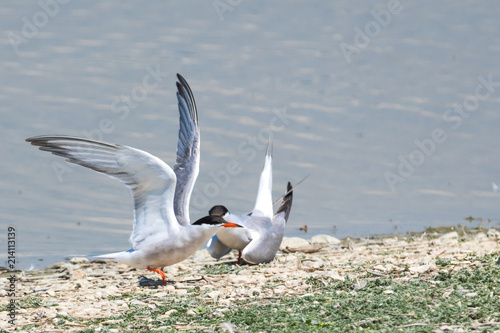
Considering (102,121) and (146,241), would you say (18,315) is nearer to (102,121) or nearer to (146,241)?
(146,241)

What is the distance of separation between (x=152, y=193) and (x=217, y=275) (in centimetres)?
103

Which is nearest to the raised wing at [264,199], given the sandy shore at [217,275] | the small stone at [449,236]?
the sandy shore at [217,275]

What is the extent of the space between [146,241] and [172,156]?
4.39 meters

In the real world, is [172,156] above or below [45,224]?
above

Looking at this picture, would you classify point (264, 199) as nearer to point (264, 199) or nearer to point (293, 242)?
point (264, 199)

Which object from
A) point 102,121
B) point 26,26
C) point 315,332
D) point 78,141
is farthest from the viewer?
point 26,26

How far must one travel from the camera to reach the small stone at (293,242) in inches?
332

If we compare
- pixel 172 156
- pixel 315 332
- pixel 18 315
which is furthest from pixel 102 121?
pixel 315 332

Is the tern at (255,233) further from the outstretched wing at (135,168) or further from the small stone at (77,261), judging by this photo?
the small stone at (77,261)

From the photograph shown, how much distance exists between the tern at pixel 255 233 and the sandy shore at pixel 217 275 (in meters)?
0.14

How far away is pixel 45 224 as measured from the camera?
9.03 meters

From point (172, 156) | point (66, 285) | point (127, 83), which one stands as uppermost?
point (127, 83)

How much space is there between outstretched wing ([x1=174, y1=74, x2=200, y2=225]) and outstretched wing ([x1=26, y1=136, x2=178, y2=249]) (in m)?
0.43

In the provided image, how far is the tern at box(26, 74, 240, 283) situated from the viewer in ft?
19.1
